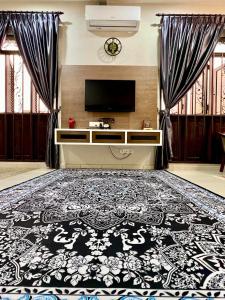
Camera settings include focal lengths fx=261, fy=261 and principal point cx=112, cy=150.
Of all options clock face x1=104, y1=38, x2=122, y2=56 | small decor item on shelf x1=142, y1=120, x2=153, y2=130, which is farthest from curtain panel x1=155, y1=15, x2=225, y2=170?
clock face x1=104, y1=38, x2=122, y2=56

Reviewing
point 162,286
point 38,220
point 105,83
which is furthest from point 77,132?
point 162,286

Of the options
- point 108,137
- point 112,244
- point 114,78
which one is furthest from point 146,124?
point 112,244

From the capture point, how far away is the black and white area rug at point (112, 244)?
1.03 m

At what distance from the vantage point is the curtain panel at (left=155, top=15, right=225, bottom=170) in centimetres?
497

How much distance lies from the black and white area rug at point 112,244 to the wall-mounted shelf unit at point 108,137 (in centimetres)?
221

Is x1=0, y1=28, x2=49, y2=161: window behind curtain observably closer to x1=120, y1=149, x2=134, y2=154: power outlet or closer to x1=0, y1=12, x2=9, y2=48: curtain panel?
x1=0, y1=12, x2=9, y2=48: curtain panel

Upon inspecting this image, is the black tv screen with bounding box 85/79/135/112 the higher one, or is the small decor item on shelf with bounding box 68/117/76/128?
the black tv screen with bounding box 85/79/135/112

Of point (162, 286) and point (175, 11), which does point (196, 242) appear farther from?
point (175, 11)

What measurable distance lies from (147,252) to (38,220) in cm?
86

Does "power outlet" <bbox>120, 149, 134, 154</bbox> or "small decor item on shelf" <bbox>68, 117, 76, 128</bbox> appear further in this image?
"power outlet" <bbox>120, 149, 134, 154</bbox>

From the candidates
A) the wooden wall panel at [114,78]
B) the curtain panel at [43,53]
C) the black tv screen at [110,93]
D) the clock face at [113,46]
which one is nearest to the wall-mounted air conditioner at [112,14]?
the clock face at [113,46]

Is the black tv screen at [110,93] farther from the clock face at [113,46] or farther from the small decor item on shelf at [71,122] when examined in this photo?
the clock face at [113,46]

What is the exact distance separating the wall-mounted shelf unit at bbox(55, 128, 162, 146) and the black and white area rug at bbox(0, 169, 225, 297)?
221 centimetres

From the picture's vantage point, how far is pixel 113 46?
5.14 meters
